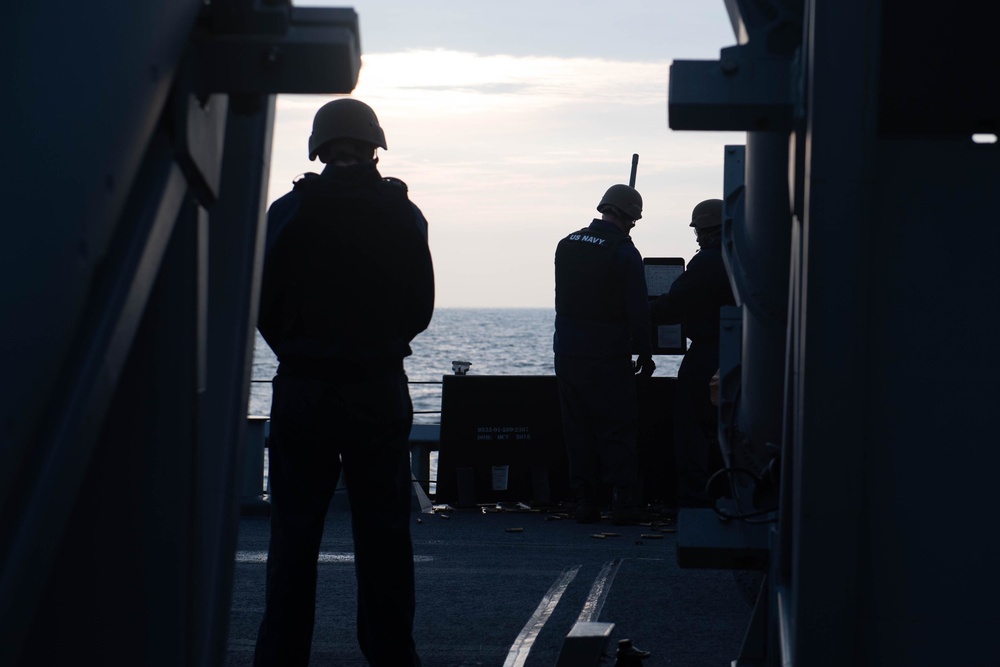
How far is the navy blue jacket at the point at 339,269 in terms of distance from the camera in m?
4.37

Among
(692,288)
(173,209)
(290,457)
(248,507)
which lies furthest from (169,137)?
(248,507)

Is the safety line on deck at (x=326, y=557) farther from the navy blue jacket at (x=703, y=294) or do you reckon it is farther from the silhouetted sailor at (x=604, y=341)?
the navy blue jacket at (x=703, y=294)

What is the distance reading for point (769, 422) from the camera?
428cm

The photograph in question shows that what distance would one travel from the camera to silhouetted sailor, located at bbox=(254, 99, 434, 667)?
172 inches

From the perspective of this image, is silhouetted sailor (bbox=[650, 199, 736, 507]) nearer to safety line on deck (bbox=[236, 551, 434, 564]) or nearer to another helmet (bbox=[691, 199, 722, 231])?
another helmet (bbox=[691, 199, 722, 231])

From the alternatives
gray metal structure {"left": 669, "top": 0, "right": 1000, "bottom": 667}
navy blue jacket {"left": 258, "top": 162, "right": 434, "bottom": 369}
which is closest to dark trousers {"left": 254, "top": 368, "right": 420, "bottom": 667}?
navy blue jacket {"left": 258, "top": 162, "right": 434, "bottom": 369}

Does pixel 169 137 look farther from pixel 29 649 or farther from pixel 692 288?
pixel 692 288

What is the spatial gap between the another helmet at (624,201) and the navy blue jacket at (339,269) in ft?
15.6

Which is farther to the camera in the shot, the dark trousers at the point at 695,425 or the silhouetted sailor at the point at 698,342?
the dark trousers at the point at 695,425

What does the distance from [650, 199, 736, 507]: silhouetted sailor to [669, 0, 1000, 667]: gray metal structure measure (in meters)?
6.25

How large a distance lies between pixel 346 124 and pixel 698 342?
5115 millimetres

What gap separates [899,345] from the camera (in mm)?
2498

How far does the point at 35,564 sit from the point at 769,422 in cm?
293

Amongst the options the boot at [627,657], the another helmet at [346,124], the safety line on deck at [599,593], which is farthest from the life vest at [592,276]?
the boot at [627,657]
